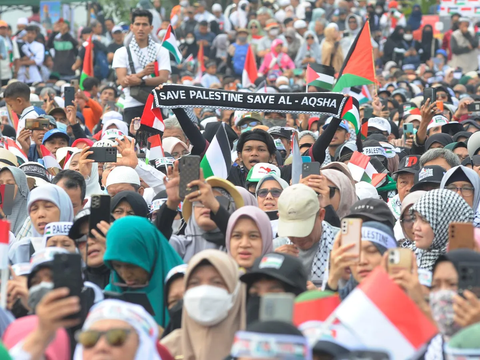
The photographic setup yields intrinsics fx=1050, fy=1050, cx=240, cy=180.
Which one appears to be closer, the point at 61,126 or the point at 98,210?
Answer: the point at 98,210

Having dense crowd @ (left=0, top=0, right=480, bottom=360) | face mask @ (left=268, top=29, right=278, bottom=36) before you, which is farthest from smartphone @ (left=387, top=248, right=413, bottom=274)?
face mask @ (left=268, top=29, right=278, bottom=36)

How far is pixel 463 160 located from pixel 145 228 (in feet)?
13.4

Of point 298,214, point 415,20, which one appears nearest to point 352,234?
point 298,214

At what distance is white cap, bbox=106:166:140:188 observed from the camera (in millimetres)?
8578

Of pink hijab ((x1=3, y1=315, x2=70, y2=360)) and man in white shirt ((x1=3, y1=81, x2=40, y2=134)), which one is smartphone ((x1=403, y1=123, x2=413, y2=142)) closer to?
man in white shirt ((x1=3, y1=81, x2=40, y2=134))

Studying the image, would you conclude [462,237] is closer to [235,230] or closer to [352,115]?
[235,230]

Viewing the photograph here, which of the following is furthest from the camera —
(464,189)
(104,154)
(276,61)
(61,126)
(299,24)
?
(299,24)

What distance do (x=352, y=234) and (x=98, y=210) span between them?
1800mm

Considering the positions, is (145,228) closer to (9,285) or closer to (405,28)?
(9,285)

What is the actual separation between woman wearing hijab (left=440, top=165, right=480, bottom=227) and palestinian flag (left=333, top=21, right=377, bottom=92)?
3908mm

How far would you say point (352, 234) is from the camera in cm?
538

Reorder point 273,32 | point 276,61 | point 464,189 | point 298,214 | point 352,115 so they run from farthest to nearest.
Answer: point 273,32, point 276,61, point 352,115, point 464,189, point 298,214

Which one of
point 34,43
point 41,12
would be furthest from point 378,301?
point 41,12

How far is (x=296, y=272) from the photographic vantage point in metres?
5.40
